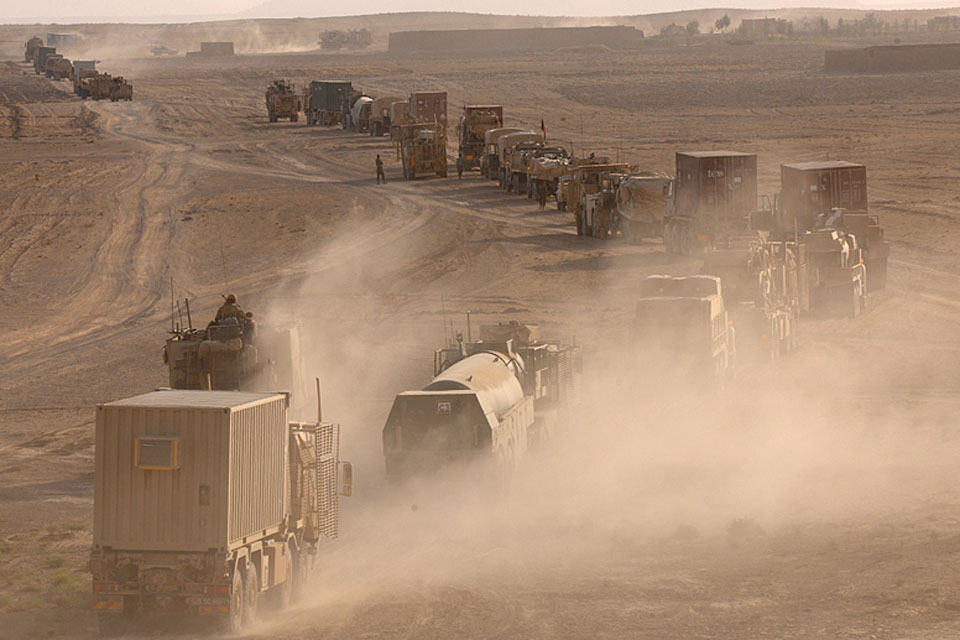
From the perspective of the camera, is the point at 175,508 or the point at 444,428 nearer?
the point at 175,508

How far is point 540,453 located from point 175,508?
36.4 ft

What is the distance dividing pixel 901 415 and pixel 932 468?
418 centimetres

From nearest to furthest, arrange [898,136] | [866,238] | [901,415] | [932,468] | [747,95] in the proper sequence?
[932,468], [901,415], [866,238], [898,136], [747,95]

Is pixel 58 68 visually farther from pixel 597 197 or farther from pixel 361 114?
pixel 597 197

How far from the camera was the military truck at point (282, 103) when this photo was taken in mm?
99375

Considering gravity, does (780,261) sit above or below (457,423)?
above

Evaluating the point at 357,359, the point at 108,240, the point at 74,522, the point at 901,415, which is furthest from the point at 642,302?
the point at 108,240

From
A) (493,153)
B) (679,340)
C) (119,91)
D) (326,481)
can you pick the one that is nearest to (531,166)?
(493,153)

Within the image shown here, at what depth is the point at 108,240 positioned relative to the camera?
2096 inches

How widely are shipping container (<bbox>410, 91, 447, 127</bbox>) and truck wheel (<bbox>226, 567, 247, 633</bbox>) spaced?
67.3m

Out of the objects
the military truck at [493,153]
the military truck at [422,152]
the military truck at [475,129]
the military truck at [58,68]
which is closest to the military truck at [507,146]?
the military truck at [493,153]

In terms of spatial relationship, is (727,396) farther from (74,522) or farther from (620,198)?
(620,198)

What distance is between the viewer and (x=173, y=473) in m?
16.6

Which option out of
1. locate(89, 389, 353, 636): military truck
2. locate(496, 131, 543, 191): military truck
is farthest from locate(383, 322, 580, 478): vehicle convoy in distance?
locate(496, 131, 543, 191): military truck
